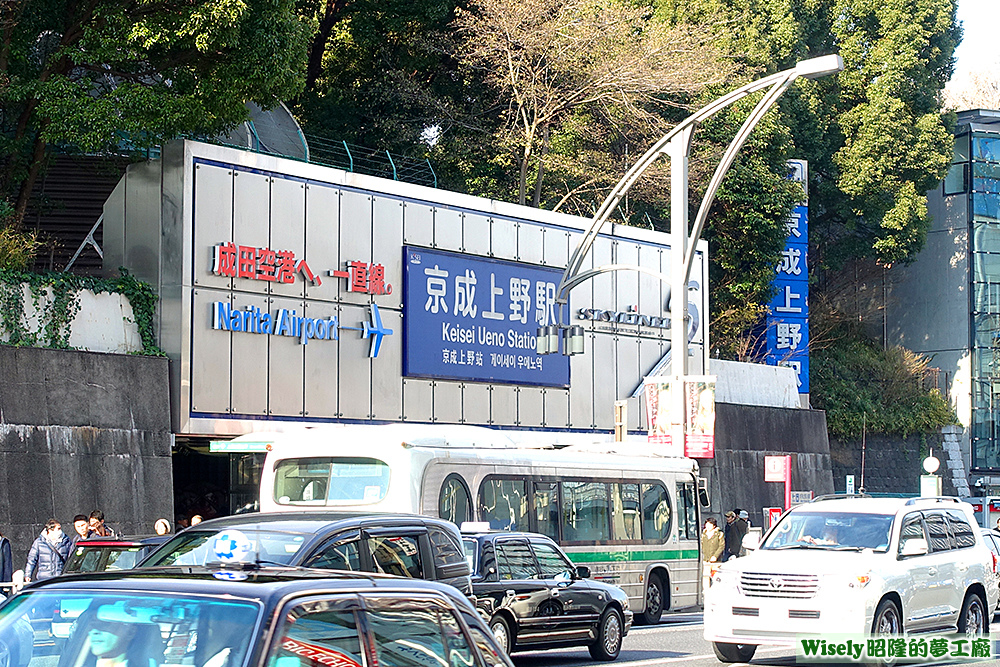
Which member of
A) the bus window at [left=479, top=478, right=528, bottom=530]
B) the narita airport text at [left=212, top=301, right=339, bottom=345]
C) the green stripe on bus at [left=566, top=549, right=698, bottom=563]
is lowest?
the green stripe on bus at [left=566, top=549, right=698, bottom=563]

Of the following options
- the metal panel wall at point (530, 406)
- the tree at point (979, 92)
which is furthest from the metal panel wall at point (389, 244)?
the tree at point (979, 92)

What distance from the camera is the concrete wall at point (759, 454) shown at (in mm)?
36812

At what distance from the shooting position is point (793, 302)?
4503 cm

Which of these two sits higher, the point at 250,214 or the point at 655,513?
the point at 250,214

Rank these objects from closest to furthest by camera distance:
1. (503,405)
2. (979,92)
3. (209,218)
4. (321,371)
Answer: (209,218) < (321,371) < (503,405) < (979,92)

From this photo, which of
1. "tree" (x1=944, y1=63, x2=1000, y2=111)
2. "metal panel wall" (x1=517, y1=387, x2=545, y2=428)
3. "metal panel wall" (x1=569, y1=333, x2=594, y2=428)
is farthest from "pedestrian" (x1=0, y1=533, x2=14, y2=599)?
"tree" (x1=944, y1=63, x2=1000, y2=111)

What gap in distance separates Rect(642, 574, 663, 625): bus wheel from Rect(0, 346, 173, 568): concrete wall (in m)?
8.15

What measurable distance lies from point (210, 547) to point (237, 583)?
18.3 feet

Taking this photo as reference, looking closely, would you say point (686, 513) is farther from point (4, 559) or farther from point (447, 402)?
point (4, 559)

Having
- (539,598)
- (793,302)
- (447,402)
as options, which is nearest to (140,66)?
(447,402)

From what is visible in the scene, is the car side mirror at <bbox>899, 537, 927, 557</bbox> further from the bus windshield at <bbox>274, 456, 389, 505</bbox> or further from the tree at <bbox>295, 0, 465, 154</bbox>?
the tree at <bbox>295, 0, 465, 154</bbox>

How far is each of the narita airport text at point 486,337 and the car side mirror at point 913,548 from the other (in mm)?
15673

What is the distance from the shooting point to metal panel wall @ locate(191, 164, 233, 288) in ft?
78.8

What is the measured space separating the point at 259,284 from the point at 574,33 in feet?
49.2
